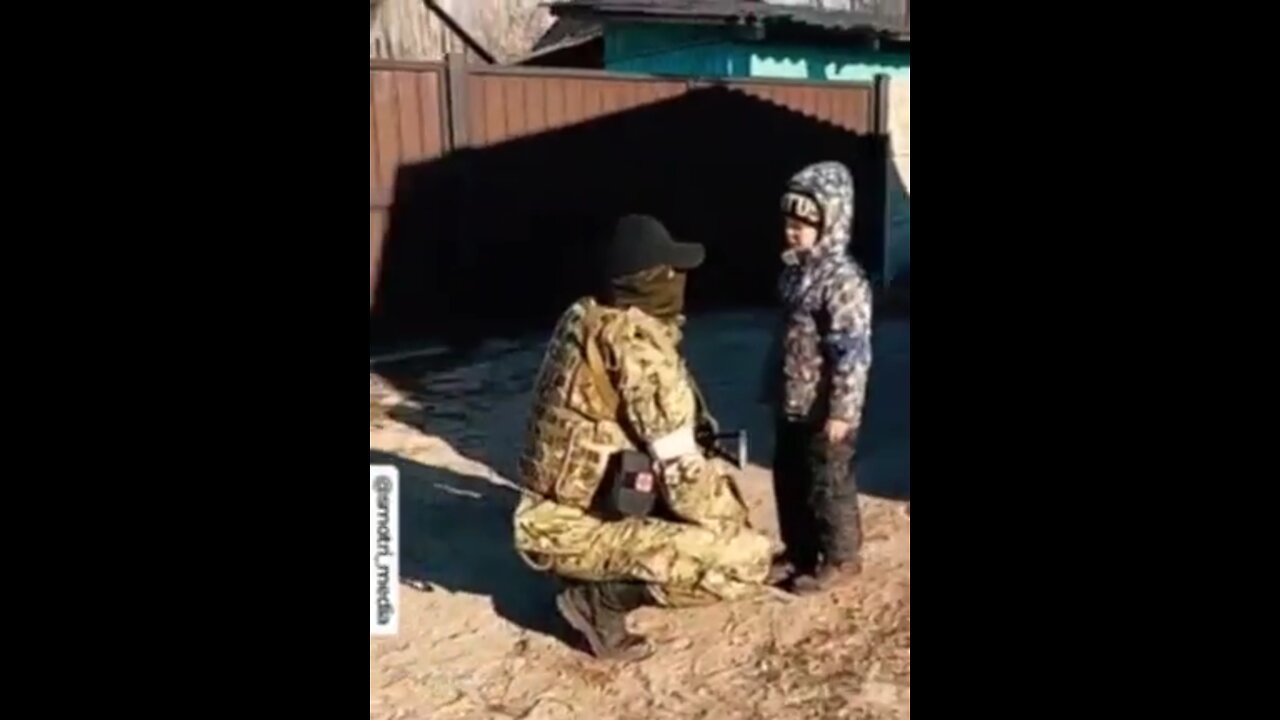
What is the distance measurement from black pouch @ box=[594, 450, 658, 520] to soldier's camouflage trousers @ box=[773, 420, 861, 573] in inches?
15.4

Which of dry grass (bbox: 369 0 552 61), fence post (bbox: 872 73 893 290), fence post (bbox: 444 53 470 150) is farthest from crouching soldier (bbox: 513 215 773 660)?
fence post (bbox: 444 53 470 150)

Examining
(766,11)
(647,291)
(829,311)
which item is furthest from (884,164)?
(647,291)

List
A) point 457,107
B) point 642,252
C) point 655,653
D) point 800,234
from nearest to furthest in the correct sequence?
point 642,252, point 800,234, point 655,653, point 457,107

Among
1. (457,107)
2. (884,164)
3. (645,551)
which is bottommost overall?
(645,551)

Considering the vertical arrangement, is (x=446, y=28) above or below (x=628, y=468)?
above

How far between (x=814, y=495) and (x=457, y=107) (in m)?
2.63

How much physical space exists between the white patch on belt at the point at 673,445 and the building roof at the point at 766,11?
1.38 metres

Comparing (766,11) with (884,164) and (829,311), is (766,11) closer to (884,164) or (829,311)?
(884,164)

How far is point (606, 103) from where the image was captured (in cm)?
440

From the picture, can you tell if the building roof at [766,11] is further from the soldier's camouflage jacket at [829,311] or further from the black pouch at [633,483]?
the black pouch at [633,483]

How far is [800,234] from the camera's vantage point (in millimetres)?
1996

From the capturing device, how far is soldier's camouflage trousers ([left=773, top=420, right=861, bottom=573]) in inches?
85.6
